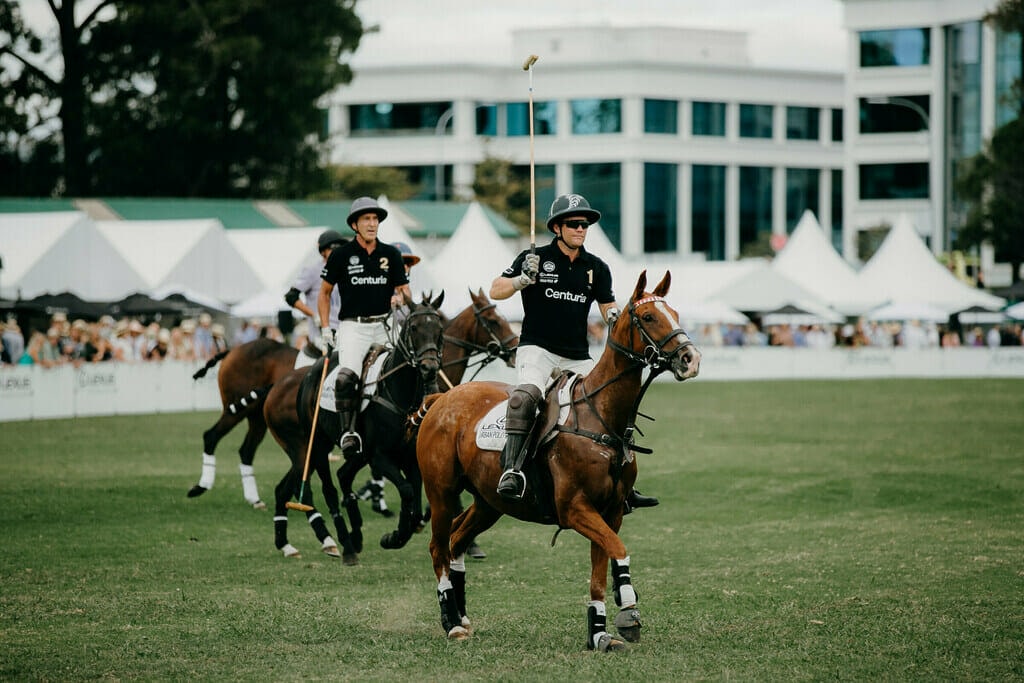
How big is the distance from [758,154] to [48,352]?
7984cm

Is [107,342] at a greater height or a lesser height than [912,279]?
lesser

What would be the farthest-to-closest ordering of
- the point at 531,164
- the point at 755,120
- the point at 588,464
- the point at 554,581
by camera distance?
the point at 755,120 < the point at 554,581 < the point at 531,164 < the point at 588,464

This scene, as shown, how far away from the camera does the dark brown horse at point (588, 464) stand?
29.6 ft

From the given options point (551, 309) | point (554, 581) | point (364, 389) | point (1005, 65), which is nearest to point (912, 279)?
point (1005, 65)

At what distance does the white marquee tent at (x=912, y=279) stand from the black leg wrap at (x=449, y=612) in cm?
4260

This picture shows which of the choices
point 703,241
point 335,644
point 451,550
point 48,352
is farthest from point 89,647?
point 703,241

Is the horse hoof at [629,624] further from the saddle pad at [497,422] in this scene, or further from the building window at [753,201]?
the building window at [753,201]

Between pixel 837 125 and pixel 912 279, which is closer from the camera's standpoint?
pixel 912 279

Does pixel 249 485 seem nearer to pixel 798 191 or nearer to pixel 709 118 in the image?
pixel 709 118

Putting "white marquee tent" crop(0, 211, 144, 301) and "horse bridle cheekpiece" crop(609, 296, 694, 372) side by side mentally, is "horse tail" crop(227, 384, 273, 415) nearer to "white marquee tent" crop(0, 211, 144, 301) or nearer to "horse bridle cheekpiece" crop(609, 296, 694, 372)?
"horse bridle cheekpiece" crop(609, 296, 694, 372)

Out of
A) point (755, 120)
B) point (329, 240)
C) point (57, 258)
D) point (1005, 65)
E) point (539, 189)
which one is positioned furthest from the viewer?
point (755, 120)

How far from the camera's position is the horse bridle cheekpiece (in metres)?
8.77

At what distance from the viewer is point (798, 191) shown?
10706 cm

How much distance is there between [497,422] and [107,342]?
2457cm
